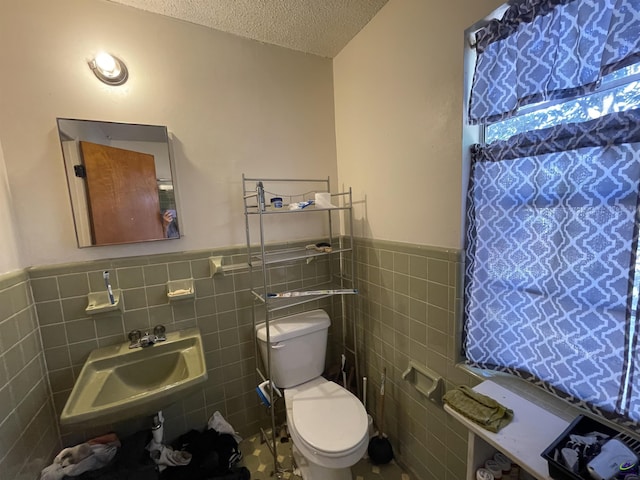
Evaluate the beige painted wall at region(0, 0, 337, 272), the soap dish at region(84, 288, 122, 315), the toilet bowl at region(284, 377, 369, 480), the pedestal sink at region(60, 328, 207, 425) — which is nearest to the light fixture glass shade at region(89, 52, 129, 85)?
the beige painted wall at region(0, 0, 337, 272)

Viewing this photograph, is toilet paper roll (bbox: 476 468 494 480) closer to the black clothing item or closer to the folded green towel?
the folded green towel

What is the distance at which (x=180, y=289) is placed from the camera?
154 centimetres

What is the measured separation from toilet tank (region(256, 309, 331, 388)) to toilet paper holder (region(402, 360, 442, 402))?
55 cm

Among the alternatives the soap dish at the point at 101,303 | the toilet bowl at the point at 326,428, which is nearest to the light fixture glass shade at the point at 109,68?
the soap dish at the point at 101,303

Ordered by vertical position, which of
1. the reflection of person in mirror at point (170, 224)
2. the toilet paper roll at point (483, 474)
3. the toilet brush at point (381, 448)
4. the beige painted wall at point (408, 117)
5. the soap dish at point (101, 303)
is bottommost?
the toilet brush at point (381, 448)

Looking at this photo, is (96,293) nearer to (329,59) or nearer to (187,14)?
(187,14)

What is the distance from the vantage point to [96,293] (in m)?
1.37

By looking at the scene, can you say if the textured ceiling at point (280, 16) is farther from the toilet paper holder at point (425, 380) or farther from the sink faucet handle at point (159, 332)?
the toilet paper holder at point (425, 380)

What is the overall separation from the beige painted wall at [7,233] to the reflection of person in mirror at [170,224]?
0.58m

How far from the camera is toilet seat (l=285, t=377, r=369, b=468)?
1229 millimetres

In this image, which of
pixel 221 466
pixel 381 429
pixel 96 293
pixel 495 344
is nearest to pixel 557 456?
pixel 495 344

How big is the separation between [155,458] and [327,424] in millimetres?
960

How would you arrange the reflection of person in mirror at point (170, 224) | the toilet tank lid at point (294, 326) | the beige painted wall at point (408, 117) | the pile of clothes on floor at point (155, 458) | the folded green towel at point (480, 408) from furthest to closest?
the toilet tank lid at point (294, 326), the reflection of person in mirror at point (170, 224), the pile of clothes on floor at point (155, 458), the beige painted wall at point (408, 117), the folded green towel at point (480, 408)

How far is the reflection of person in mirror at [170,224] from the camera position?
4.86 ft
